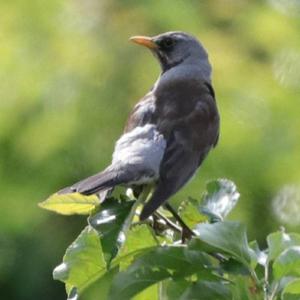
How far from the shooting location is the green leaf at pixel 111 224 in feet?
7.89

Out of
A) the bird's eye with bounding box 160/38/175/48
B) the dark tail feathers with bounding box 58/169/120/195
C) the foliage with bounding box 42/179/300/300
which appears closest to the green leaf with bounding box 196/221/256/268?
the foliage with bounding box 42/179/300/300

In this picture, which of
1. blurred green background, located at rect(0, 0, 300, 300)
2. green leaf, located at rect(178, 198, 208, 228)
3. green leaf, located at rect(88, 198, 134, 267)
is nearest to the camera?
green leaf, located at rect(88, 198, 134, 267)

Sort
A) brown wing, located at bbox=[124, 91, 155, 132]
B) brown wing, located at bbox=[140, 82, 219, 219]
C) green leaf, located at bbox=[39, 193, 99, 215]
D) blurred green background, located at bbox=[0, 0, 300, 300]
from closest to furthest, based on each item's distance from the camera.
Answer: green leaf, located at bbox=[39, 193, 99, 215] → brown wing, located at bbox=[140, 82, 219, 219] → brown wing, located at bbox=[124, 91, 155, 132] → blurred green background, located at bbox=[0, 0, 300, 300]

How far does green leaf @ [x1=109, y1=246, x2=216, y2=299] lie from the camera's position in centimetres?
235

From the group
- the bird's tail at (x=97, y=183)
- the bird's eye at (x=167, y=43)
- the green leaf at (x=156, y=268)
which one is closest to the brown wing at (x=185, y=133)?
the bird's tail at (x=97, y=183)

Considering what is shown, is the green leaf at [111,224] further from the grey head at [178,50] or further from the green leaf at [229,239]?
the grey head at [178,50]

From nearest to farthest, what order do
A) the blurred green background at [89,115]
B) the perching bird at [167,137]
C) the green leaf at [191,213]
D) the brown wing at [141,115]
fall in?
the green leaf at [191,213], the perching bird at [167,137], the brown wing at [141,115], the blurred green background at [89,115]

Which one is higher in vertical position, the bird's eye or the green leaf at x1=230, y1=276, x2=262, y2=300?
the green leaf at x1=230, y1=276, x2=262, y2=300

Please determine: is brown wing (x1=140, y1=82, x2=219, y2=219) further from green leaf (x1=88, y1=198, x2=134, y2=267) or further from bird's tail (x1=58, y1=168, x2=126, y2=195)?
green leaf (x1=88, y1=198, x2=134, y2=267)

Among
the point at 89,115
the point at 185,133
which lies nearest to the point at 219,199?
the point at 185,133

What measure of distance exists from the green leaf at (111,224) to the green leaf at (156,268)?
0.16ft

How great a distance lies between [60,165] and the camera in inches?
226

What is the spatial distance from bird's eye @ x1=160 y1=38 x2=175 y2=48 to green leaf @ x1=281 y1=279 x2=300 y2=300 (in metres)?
2.10

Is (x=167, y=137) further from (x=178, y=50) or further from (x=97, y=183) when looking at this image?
(x=178, y=50)
